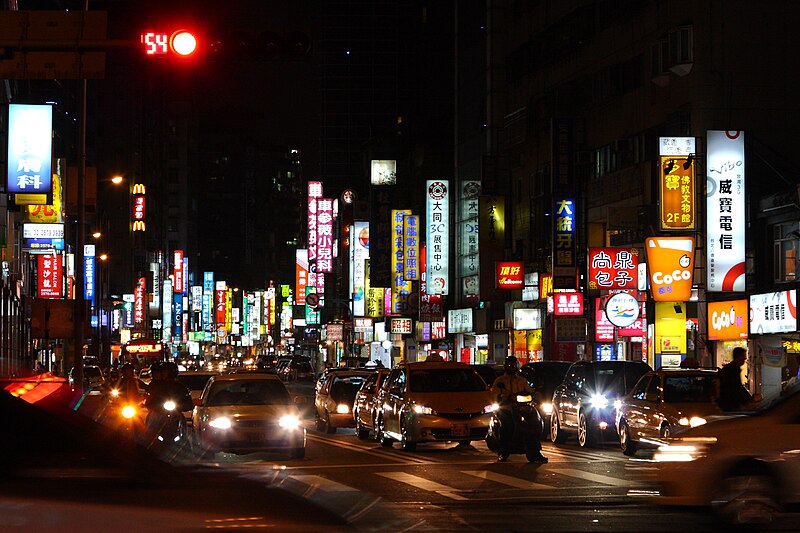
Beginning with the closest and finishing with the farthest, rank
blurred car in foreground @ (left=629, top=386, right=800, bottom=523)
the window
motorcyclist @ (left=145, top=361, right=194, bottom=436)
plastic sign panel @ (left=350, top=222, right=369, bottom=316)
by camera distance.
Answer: blurred car in foreground @ (left=629, top=386, right=800, bottom=523)
motorcyclist @ (left=145, top=361, right=194, bottom=436)
the window
plastic sign panel @ (left=350, top=222, right=369, bottom=316)

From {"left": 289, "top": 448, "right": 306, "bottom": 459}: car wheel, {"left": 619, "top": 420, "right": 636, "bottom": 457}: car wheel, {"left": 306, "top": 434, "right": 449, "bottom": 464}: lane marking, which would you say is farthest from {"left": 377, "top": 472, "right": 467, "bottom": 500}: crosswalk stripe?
{"left": 619, "top": 420, "right": 636, "bottom": 457}: car wheel

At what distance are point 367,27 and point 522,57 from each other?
4737 inches

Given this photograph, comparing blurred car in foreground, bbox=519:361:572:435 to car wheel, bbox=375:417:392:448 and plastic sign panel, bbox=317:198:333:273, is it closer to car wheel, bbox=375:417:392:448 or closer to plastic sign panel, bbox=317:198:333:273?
car wheel, bbox=375:417:392:448

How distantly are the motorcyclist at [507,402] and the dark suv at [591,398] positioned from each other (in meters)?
3.43

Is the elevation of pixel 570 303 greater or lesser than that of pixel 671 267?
lesser

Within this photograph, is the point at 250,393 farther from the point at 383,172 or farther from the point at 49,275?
the point at 383,172

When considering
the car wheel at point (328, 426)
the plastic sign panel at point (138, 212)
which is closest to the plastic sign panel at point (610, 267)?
the car wheel at point (328, 426)

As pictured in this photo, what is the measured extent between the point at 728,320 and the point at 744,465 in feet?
77.3

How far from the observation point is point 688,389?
22.0 m

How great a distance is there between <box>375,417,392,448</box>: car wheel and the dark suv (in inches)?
145

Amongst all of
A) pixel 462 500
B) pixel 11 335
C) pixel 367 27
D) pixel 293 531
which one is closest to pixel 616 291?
pixel 462 500

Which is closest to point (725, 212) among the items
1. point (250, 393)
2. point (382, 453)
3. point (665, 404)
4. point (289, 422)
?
point (665, 404)

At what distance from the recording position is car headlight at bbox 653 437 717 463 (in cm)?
1292

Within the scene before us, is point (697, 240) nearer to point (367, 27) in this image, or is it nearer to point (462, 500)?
point (462, 500)
